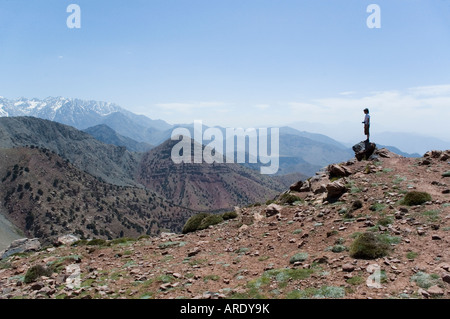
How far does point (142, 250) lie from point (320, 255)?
13299mm

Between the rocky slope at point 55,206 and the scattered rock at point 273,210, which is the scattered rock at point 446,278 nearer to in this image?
the scattered rock at point 273,210

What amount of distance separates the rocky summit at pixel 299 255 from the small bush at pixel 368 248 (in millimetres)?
43

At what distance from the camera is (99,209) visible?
184500 millimetres

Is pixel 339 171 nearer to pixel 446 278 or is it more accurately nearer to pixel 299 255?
pixel 299 255

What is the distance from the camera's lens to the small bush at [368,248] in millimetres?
12641

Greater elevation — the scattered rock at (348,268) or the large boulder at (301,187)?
the large boulder at (301,187)

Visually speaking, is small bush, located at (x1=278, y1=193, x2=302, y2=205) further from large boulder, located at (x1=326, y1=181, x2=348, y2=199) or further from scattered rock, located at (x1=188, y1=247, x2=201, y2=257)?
scattered rock, located at (x1=188, y1=247, x2=201, y2=257)

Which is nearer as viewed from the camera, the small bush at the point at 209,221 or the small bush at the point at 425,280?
the small bush at the point at 425,280

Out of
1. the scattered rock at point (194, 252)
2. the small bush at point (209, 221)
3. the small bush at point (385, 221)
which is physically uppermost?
the small bush at point (385, 221)

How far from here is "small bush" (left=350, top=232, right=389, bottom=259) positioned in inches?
498

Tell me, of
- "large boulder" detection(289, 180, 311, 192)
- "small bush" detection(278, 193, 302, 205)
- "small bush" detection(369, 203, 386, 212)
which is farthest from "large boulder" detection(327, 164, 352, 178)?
"small bush" detection(369, 203, 386, 212)

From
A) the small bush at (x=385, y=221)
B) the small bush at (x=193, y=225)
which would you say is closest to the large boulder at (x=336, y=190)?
the small bush at (x=385, y=221)
